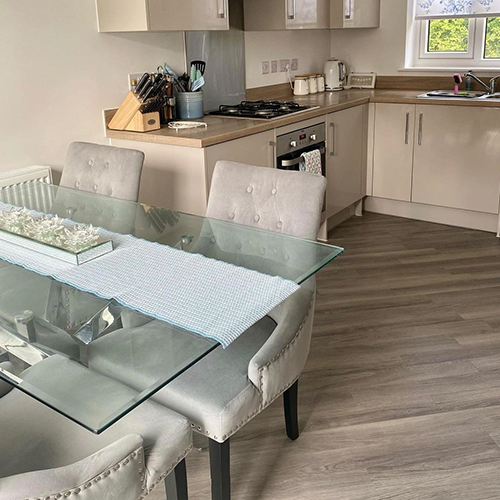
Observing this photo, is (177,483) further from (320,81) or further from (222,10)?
(320,81)

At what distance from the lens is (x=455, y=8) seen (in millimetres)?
4355

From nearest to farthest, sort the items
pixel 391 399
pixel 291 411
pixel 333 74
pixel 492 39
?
pixel 291 411
pixel 391 399
pixel 492 39
pixel 333 74

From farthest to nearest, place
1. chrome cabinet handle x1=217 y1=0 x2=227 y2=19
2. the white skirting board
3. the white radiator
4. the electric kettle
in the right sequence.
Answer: the electric kettle, the white skirting board, chrome cabinet handle x1=217 y1=0 x2=227 y2=19, the white radiator

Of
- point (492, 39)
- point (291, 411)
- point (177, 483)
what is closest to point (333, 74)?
point (492, 39)

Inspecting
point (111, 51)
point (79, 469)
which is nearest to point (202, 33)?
point (111, 51)

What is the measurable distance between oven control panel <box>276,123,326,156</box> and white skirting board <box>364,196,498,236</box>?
1004mm

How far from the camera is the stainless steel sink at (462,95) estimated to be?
13.0 feet

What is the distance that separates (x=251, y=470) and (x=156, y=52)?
235 centimetres

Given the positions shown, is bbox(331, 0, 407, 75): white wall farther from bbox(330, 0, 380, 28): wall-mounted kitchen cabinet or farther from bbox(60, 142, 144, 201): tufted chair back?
bbox(60, 142, 144, 201): tufted chair back

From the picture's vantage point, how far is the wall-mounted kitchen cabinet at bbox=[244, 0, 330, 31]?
12.3 ft

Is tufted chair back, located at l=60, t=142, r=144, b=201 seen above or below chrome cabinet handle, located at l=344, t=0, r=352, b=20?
below

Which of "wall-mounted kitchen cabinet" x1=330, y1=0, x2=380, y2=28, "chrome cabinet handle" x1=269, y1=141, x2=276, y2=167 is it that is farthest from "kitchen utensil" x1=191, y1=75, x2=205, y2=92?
"wall-mounted kitchen cabinet" x1=330, y1=0, x2=380, y2=28

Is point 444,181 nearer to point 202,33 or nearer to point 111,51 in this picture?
point 202,33

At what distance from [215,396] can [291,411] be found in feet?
1.82
